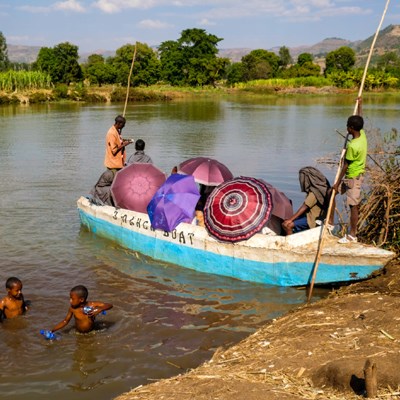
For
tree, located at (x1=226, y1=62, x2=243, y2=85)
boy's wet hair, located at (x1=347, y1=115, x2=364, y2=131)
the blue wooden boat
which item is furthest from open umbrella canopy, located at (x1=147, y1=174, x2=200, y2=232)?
tree, located at (x1=226, y1=62, x2=243, y2=85)

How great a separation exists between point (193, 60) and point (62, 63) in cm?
1923

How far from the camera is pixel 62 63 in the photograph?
A: 223 feet

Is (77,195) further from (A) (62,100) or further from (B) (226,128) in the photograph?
(A) (62,100)

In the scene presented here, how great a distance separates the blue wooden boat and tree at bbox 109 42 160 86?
65165mm

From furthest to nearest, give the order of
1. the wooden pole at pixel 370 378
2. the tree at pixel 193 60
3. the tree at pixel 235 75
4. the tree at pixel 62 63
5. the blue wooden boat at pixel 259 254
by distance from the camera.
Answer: the tree at pixel 235 75
the tree at pixel 193 60
the tree at pixel 62 63
the blue wooden boat at pixel 259 254
the wooden pole at pixel 370 378

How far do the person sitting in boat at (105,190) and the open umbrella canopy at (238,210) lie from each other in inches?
96.8

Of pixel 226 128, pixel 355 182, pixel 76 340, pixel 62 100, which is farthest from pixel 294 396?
pixel 62 100

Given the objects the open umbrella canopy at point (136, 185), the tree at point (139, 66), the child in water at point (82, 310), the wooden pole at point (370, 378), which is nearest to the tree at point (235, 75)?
the tree at point (139, 66)

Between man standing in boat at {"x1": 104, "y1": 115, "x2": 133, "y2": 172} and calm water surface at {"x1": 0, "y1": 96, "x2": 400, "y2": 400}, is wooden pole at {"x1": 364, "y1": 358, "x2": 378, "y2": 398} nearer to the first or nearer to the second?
calm water surface at {"x1": 0, "y1": 96, "x2": 400, "y2": 400}

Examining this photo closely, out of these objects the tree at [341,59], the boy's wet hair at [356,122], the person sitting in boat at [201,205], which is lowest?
the person sitting in boat at [201,205]

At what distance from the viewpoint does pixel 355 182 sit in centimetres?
701

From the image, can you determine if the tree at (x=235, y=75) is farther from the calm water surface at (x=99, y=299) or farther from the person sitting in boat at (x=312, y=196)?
the person sitting in boat at (x=312, y=196)

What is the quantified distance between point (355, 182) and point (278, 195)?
47.6 inches

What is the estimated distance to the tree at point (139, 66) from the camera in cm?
7197
